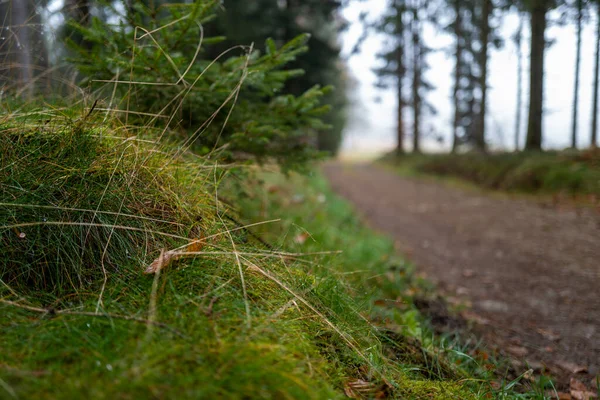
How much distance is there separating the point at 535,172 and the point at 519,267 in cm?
560

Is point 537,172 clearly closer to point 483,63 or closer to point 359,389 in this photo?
point 483,63

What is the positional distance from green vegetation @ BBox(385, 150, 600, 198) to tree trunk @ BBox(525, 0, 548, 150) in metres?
0.81

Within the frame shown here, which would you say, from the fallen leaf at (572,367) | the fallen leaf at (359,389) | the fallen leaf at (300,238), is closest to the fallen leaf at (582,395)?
the fallen leaf at (572,367)

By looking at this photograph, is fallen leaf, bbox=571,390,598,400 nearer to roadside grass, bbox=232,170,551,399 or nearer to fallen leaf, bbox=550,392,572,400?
fallen leaf, bbox=550,392,572,400

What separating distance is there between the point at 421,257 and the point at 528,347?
2.43 metres

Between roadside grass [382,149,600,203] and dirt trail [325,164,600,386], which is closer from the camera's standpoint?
dirt trail [325,164,600,386]

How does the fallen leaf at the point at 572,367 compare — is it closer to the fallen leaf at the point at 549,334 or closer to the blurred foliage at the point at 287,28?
the fallen leaf at the point at 549,334

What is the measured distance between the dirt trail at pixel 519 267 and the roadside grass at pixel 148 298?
128 centimetres

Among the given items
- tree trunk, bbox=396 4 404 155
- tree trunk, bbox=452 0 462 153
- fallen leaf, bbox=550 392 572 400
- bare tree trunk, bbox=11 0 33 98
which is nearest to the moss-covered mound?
bare tree trunk, bbox=11 0 33 98

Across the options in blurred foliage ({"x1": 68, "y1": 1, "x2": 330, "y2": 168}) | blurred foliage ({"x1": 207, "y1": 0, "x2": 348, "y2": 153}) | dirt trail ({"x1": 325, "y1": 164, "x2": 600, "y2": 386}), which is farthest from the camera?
blurred foliage ({"x1": 207, "y1": 0, "x2": 348, "y2": 153})

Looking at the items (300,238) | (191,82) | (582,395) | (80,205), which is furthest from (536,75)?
(80,205)

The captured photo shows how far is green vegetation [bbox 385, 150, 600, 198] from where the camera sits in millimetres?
7758

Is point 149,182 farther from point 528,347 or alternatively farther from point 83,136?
point 528,347

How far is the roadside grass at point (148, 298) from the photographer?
1156 mm
